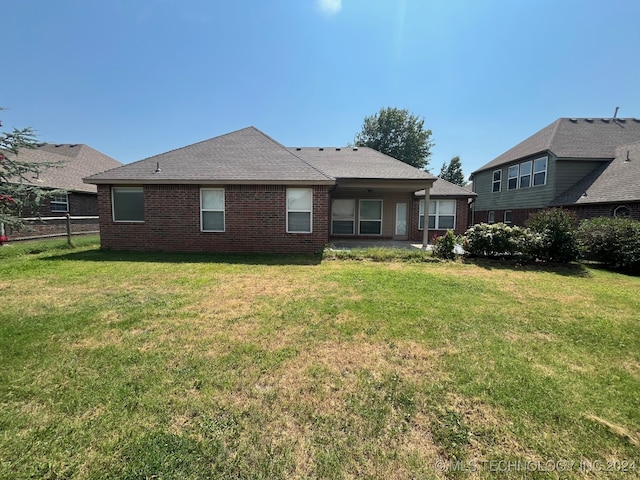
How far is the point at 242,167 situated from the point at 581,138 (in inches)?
761

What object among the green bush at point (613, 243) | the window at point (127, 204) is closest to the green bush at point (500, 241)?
the green bush at point (613, 243)

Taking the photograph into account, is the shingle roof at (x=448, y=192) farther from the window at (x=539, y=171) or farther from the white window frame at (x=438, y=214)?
the window at (x=539, y=171)

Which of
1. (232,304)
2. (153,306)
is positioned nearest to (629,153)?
(232,304)

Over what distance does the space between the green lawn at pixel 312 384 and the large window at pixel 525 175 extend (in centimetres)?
1425

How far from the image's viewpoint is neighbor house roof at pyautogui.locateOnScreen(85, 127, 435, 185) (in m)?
9.95

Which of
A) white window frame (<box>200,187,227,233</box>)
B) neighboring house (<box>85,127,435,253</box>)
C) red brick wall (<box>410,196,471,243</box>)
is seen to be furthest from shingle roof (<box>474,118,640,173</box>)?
white window frame (<box>200,187,227,233</box>)

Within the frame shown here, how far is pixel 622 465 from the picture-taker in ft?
6.69

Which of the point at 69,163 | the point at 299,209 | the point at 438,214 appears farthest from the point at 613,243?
the point at 69,163

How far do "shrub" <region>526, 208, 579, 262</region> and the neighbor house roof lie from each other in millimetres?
3983

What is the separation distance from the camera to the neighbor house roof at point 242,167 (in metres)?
9.95

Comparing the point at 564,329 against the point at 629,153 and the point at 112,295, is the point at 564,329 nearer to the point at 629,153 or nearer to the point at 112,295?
the point at 112,295

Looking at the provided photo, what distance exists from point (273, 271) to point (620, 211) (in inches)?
596

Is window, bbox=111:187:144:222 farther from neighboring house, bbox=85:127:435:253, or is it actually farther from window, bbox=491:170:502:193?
window, bbox=491:170:502:193

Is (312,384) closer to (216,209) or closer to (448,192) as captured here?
(216,209)
